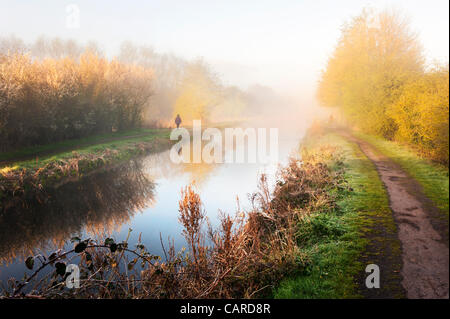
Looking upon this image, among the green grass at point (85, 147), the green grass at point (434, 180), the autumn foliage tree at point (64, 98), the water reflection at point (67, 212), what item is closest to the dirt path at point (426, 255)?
the green grass at point (434, 180)

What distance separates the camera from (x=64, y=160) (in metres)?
16.4

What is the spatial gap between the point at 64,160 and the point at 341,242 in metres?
16.2

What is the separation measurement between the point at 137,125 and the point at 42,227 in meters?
24.5

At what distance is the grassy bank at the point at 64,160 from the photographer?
13.1m

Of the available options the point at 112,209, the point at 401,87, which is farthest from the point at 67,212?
the point at 401,87

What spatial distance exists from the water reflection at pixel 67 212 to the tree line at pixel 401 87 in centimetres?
842

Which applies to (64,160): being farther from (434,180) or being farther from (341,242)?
(434,180)

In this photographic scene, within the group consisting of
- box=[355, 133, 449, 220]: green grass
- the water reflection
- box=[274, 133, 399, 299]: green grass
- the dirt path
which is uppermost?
box=[355, 133, 449, 220]: green grass

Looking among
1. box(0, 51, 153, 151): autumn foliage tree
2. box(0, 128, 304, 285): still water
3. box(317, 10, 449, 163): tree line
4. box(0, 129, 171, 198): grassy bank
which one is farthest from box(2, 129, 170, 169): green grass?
box(317, 10, 449, 163): tree line

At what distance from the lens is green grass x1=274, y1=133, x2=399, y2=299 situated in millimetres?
4629

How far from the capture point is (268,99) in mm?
126562

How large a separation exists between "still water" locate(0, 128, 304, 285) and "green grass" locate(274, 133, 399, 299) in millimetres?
2994

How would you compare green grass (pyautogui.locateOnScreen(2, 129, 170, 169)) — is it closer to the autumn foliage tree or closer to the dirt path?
the autumn foliage tree

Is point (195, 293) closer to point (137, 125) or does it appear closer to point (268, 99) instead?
point (137, 125)
